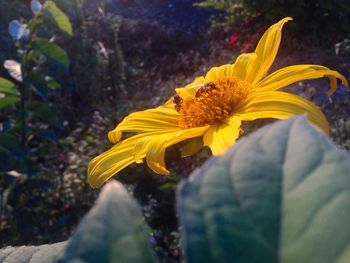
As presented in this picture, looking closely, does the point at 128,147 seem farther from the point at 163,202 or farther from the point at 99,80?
the point at 99,80

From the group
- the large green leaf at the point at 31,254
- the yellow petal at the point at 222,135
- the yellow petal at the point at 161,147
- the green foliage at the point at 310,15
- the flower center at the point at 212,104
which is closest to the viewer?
the large green leaf at the point at 31,254

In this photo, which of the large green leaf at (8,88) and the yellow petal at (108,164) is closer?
the yellow petal at (108,164)

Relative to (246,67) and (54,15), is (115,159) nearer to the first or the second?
(246,67)

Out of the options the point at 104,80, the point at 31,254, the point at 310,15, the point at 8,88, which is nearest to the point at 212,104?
the point at 31,254

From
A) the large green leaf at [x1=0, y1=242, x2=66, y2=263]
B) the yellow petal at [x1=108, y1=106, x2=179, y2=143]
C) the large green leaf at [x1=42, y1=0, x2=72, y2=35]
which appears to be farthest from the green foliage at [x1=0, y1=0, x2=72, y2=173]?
the large green leaf at [x1=0, y1=242, x2=66, y2=263]

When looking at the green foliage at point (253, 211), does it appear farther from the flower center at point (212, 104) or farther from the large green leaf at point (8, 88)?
the large green leaf at point (8, 88)

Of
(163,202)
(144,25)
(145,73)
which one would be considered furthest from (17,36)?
(144,25)

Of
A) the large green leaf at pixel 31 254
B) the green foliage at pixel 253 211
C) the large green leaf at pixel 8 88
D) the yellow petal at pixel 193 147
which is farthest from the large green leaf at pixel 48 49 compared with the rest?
the green foliage at pixel 253 211
